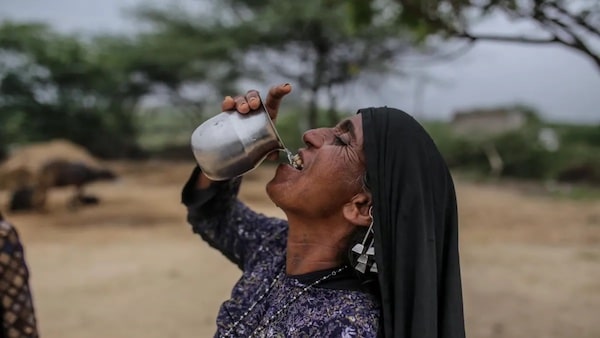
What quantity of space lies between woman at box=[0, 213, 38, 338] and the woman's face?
1080 mm

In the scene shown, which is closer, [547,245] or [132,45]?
[547,245]

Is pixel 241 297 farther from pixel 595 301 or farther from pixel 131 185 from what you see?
pixel 131 185

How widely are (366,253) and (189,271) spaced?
200 inches

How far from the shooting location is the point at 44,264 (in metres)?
6.61

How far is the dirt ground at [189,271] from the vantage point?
477 cm

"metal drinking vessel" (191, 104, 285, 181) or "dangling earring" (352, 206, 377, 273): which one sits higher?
"metal drinking vessel" (191, 104, 285, 181)

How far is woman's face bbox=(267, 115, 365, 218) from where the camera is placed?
4.80ft

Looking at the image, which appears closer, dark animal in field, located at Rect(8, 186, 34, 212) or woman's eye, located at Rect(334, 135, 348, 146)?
woman's eye, located at Rect(334, 135, 348, 146)

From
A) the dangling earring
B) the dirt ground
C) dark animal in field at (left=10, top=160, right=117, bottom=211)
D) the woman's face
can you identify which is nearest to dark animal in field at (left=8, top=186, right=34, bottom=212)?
dark animal in field at (left=10, top=160, right=117, bottom=211)

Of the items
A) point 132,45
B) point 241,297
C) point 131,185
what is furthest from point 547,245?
point 132,45

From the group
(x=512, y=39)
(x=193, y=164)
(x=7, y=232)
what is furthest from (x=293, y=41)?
(x=7, y=232)

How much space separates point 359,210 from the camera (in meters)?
1.46

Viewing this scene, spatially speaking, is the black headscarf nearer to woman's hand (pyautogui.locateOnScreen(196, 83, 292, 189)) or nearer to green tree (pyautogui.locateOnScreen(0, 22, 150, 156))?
woman's hand (pyautogui.locateOnScreen(196, 83, 292, 189))

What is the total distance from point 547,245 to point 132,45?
47.1 ft
